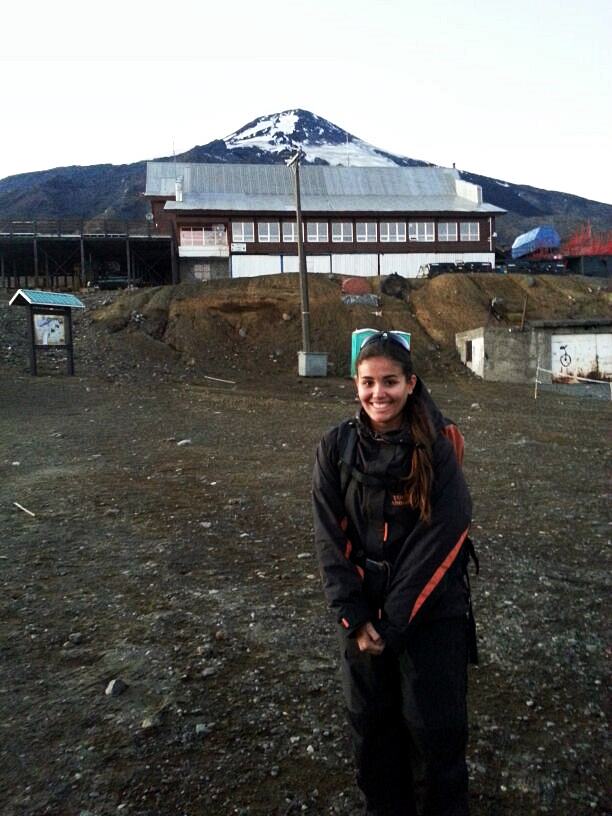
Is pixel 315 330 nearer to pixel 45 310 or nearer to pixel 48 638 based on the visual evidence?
pixel 45 310

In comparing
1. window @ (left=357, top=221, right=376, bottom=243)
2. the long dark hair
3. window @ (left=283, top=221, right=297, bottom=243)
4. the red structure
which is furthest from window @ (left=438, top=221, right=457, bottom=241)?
the long dark hair

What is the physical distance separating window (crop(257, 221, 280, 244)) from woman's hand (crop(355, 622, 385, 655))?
138 feet

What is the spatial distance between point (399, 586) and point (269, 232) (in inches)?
1675

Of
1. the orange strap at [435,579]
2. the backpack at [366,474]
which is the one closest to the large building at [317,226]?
the backpack at [366,474]

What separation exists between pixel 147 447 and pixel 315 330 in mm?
20030

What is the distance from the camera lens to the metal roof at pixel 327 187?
4509cm

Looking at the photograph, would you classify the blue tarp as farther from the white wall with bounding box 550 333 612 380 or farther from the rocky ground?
the rocky ground

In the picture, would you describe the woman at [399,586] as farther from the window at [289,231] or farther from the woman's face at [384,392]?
the window at [289,231]

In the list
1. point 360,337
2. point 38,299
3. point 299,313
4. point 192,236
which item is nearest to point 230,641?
point 38,299

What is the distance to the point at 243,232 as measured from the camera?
42312mm

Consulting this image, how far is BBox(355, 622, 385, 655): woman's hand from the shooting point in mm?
2275

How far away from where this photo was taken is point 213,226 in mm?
42188

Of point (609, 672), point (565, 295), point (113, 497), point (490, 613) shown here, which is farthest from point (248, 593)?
point (565, 295)

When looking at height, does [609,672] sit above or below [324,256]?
below
